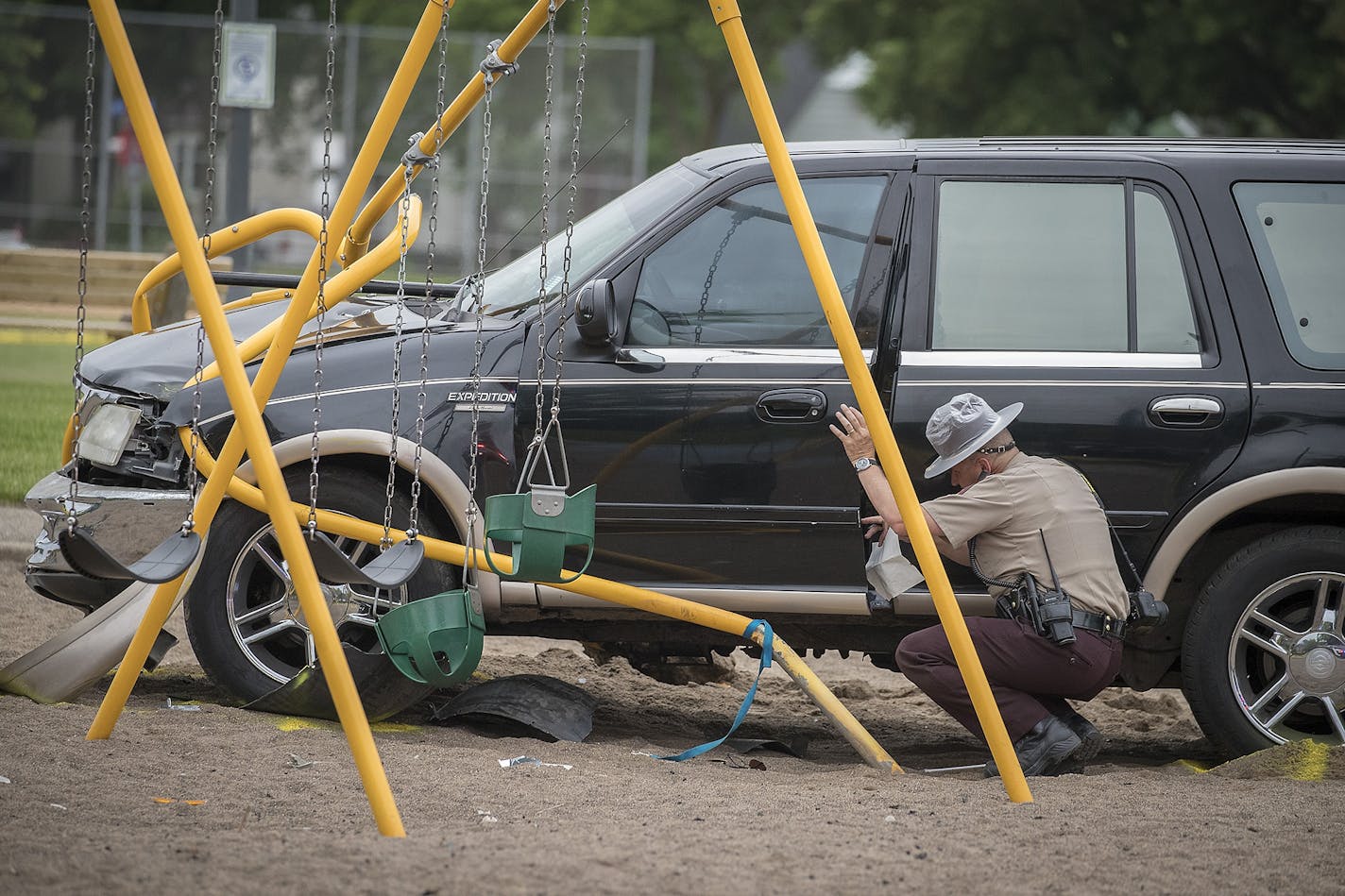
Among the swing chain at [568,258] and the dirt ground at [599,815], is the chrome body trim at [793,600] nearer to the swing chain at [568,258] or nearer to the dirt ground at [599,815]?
the dirt ground at [599,815]

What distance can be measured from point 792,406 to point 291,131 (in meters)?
17.5

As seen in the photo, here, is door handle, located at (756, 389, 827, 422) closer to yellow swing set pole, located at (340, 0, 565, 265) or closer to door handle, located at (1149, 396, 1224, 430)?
door handle, located at (1149, 396, 1224, 430)

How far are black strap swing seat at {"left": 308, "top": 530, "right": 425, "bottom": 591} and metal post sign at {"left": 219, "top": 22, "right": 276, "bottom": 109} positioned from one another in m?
6.76

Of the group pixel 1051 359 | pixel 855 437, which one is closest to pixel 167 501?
pixel 855 437

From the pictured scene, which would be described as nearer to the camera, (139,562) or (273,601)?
(139,562)

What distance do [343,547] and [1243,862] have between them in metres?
3.14

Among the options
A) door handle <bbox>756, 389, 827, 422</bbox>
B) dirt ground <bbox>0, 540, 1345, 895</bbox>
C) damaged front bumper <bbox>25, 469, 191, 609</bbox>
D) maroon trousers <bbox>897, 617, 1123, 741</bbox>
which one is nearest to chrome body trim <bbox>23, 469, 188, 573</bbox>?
damaged front bumper <bbox>25, 469, 191, 609</bbox>

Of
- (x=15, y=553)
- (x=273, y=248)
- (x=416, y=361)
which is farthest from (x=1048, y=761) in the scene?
(x=273, y=248)

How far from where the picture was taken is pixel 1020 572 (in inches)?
207

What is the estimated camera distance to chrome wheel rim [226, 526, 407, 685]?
546 cm

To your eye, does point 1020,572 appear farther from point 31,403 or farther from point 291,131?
point 291,131

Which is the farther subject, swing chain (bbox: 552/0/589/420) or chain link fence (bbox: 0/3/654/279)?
chain link fence (bbox: 0/3/654/279)

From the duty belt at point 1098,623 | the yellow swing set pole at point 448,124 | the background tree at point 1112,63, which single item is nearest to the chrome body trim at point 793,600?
the duty belt at point 1098,623

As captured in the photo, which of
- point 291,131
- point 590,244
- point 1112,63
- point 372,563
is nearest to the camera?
point 372,563
